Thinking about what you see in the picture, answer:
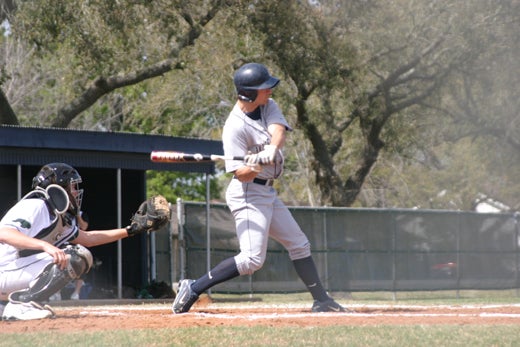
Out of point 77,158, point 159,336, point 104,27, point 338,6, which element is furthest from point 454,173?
point 159,336

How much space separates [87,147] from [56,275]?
825 cm

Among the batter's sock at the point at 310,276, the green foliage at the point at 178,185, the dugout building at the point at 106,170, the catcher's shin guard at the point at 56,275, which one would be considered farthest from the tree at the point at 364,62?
the green foliage at the point at 178,185

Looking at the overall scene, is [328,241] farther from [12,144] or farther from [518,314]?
[518,314]

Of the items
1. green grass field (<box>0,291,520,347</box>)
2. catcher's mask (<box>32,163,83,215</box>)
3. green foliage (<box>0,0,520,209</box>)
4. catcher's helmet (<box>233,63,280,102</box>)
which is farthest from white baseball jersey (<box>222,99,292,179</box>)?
green foliage (<box>0,0,520,209</box>)

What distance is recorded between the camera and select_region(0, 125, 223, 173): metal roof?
48.7 ft

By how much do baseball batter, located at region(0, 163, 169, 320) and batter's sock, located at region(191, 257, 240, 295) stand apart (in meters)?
0.97

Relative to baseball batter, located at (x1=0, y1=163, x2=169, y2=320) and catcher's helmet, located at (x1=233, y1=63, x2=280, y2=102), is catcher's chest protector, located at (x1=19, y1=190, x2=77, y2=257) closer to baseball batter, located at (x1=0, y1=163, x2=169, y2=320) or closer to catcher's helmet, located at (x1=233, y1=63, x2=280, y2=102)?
baseball batter, located at (x1=0, y1=163, x2=169, y2=320)

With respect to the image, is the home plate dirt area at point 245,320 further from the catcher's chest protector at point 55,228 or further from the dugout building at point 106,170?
the dugout building at point 106,170

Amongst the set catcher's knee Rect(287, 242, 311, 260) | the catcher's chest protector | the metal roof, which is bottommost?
catcher's knee Rect(287, 242, 311, 260)

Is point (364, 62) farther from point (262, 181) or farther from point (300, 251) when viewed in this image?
point (262, 181)

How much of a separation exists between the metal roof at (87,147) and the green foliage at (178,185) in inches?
906

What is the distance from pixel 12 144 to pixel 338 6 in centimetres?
963

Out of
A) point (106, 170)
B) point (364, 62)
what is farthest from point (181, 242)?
point (364, 62)

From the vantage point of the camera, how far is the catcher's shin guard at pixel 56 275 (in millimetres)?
7406
